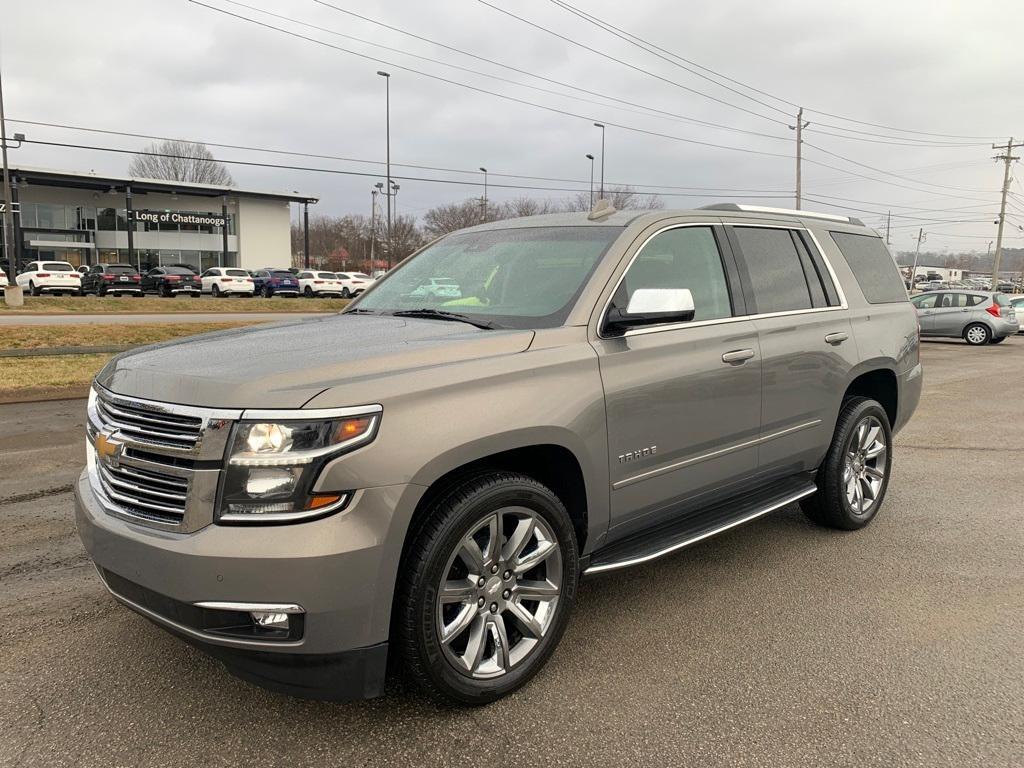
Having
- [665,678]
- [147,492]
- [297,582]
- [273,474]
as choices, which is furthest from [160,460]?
[665,678]

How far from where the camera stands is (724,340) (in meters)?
3.69

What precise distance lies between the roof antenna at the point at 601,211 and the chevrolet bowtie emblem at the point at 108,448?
7.92ft

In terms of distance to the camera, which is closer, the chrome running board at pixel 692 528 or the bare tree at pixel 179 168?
the chrome running board at pixel 692 528

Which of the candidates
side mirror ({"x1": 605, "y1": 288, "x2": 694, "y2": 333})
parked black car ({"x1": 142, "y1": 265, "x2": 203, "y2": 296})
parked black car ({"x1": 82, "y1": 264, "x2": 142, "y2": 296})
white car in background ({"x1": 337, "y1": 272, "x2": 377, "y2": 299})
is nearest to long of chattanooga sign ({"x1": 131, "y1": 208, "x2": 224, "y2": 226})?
parked black car ({"x1": 142, "y1": 265, "x2": 203, "y2": 296})

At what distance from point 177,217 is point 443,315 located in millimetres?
65243

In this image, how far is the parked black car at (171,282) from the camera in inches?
1538

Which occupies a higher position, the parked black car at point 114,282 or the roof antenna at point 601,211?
the roof antenna at point 601,211

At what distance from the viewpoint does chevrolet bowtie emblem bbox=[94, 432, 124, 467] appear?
2.58 m

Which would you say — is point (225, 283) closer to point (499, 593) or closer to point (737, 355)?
point (737, 355)

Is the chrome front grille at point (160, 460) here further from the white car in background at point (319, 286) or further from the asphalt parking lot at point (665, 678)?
the white car in background at point (319, 286)

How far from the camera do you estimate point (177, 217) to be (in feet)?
201

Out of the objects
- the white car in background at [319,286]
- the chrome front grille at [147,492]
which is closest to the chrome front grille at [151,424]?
the chrome front grille at [147,492]

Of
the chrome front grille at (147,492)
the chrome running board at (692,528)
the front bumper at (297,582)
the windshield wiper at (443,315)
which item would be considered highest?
the windshield wiper at (443,315)

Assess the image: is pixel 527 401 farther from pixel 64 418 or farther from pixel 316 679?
pixel 64 418
